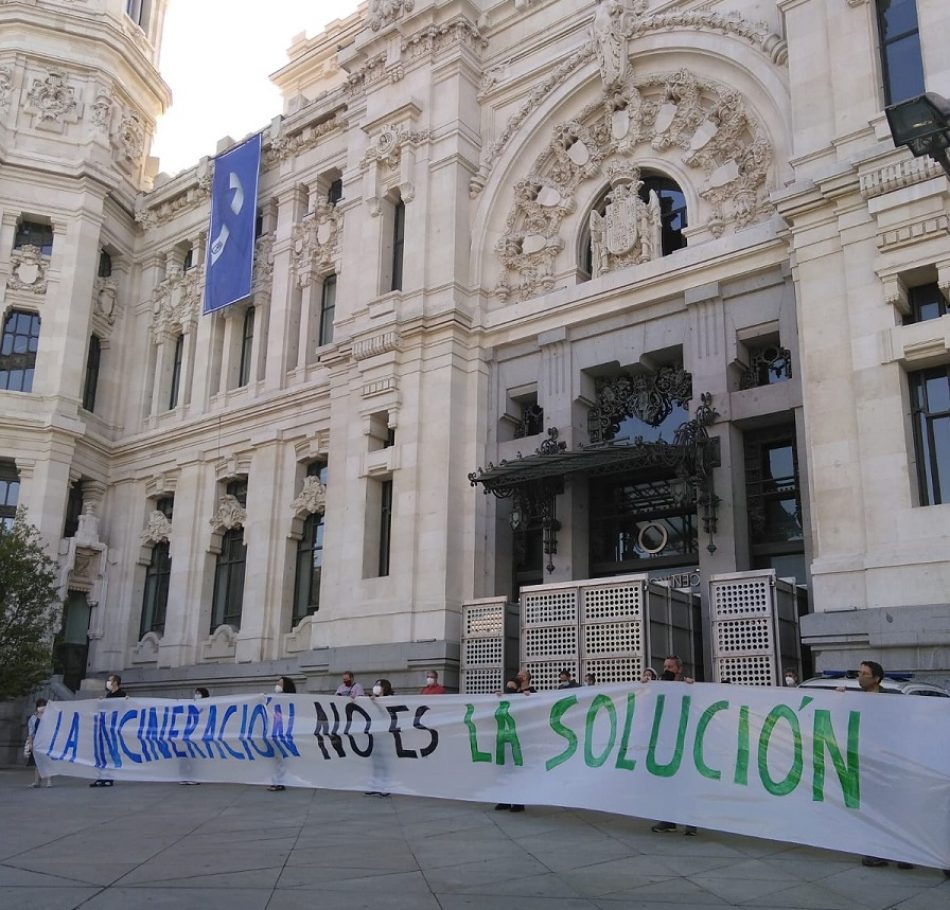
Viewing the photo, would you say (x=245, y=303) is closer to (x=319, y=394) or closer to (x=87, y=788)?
(x=319, y=394)

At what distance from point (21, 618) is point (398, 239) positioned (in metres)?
13.8

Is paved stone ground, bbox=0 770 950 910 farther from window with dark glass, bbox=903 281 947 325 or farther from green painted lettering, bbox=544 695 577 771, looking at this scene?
window with dark glass, bbox=903 281 947 325

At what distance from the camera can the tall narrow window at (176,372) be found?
34875 millimetres

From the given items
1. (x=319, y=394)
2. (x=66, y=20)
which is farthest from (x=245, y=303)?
(x=66, y=20)

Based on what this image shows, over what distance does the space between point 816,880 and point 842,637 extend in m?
8.22

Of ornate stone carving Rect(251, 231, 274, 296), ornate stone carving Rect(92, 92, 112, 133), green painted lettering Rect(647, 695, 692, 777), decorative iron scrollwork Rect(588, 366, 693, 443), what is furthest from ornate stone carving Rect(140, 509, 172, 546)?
green painted lettering Rect(647, 695, 692, 777)

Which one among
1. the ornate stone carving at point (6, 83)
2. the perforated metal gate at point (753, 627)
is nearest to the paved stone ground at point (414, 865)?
the perforated metal gate at point (753, 627)

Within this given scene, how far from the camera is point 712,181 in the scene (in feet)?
73.6

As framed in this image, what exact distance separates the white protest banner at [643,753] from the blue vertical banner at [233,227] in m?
17.1

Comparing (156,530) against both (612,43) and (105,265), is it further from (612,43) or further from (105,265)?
(612,43)

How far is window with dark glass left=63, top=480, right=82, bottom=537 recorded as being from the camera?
33344 mm

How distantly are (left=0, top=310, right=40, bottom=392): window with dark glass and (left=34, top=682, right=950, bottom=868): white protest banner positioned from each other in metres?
19.1

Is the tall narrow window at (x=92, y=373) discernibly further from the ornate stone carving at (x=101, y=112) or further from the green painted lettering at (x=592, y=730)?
the green painted lettering at (x=592, y=730)

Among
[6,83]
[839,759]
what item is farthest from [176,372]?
[839,759]
